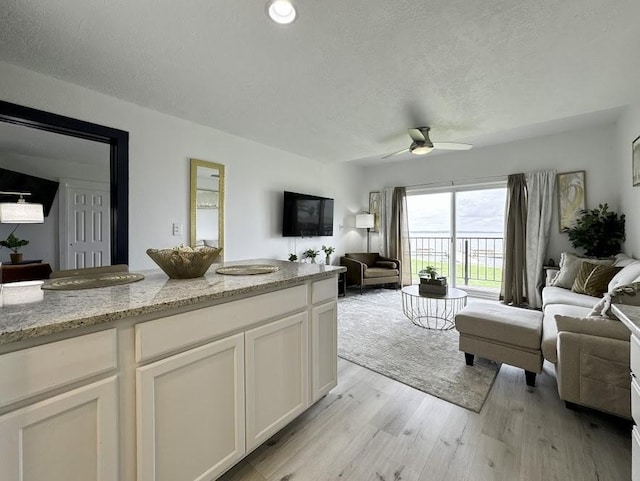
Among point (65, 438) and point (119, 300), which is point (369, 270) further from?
point (65, 438)

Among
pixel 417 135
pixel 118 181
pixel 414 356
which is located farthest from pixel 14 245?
pixel 417 135

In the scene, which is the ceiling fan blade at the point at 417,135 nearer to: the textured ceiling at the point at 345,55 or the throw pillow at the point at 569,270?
the textured ceiling at the point at 345,55

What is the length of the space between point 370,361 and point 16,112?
3433 millimetres

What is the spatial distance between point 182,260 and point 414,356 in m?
2.14

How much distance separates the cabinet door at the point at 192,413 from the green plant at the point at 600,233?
4427mm

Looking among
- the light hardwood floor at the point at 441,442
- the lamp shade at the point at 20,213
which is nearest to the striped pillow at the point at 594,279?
the light hardwood floor at the point at 441,442

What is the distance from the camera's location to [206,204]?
10.8 ft

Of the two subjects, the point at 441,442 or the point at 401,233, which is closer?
the point at 441,442

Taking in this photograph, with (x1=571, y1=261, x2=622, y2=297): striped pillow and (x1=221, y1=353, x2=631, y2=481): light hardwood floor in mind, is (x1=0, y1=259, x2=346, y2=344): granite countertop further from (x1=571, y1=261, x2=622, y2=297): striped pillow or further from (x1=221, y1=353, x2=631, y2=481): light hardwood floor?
(x1=571, y1=261, x2=622, y2=297): striped pillow

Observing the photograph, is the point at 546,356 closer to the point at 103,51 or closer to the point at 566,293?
the point at 566,293

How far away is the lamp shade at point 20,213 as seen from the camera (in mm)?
2025

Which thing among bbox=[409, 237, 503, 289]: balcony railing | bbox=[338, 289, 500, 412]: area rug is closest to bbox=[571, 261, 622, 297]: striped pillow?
bbox=[338, 289, 500, 412]: area rug

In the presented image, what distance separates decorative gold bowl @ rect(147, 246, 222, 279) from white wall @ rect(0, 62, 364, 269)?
162 centimetres

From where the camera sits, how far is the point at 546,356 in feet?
6.15
